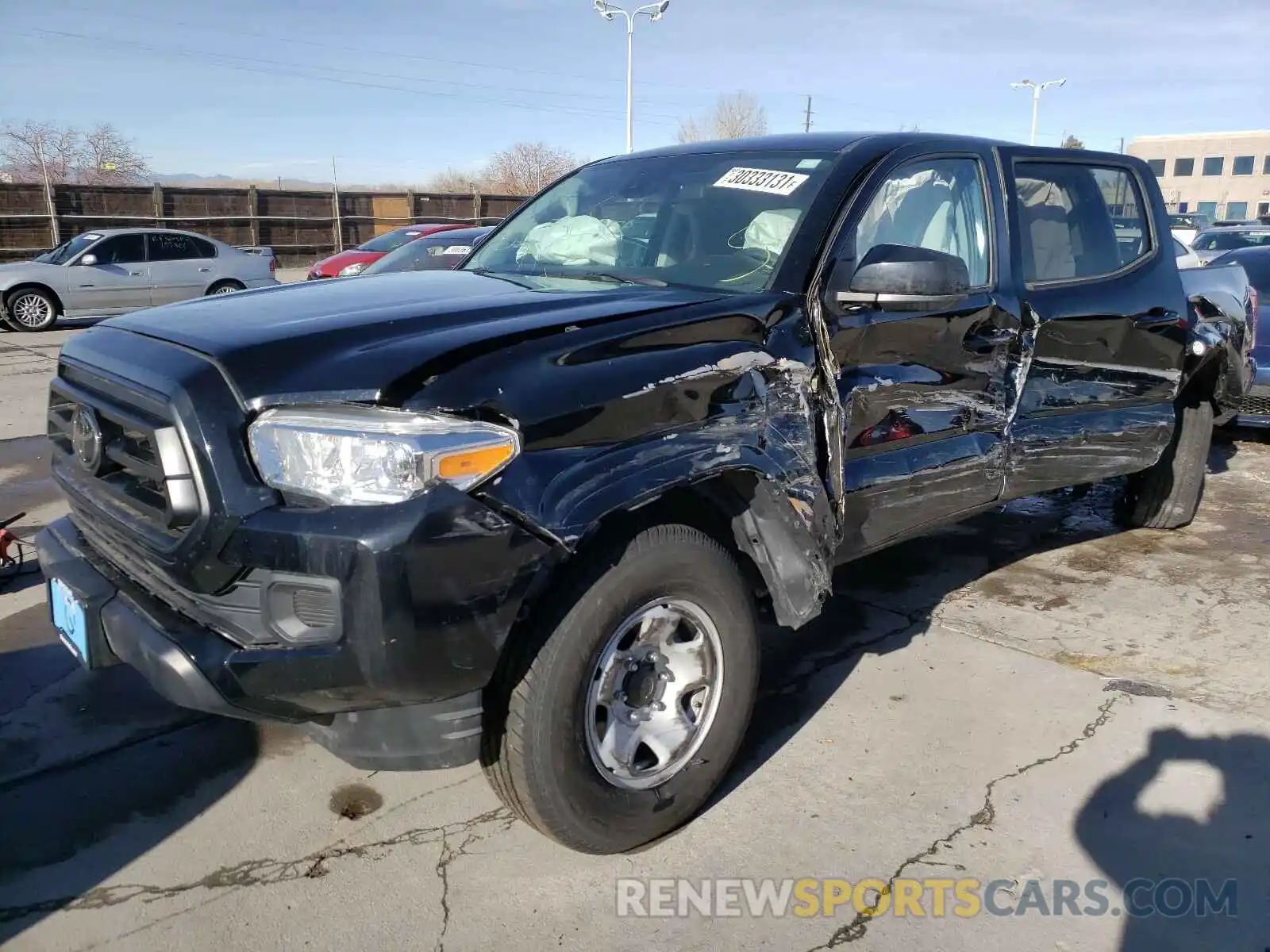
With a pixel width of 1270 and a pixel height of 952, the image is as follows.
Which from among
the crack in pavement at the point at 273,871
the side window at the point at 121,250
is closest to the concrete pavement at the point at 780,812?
the crack in pavement at the point at 273,871

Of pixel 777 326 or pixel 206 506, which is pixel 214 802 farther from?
pixel 777 326

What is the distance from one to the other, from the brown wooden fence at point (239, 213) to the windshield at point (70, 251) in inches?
301

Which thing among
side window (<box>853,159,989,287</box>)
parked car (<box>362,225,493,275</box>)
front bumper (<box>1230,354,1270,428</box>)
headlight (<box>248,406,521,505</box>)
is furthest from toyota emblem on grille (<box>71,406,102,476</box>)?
parked car (<box>362,225,493,275</box>)

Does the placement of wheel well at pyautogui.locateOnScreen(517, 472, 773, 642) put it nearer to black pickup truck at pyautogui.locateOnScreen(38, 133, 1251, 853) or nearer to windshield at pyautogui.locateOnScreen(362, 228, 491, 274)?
black pickup truck at pyautogui.locateOnScreen(38, 133, 1251, 853)

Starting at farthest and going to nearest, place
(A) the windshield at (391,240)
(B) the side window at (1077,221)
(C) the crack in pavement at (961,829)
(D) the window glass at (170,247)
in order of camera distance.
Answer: (A) the windshield at (391,240) < (D) the window glass at (170,247) < (B) the side window at (1077,221) < (C) the crack in pavement at (961,829)

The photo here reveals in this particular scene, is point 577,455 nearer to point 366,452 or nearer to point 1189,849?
point 366,452

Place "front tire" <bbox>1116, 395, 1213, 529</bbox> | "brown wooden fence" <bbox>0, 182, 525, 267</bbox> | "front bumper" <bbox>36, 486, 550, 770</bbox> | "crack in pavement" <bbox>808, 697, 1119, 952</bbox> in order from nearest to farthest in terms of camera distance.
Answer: "front bumper" <bbox>36, 486, 550, 770</bbox>, "crack in pavement" <bbox>808, 697, 1119, 952</bbox>, "front tire" <bbox>1116, 395, 1213, 529</bbox>, "brown wooden fence" <bbox>0, 182, 525, 267</bbox>

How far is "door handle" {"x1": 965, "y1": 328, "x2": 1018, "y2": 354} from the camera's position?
11.9 feet

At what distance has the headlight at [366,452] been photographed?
213 centimetres

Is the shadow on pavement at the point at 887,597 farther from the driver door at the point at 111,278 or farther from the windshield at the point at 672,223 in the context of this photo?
the driver door at the point at 111,278

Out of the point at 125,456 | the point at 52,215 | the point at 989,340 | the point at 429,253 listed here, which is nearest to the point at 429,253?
the point at 429,253

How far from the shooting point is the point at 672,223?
3.58 m

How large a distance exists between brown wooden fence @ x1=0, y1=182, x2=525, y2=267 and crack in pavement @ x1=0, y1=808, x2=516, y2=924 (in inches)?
925

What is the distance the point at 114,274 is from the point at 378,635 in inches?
621
